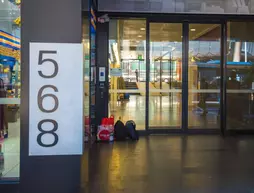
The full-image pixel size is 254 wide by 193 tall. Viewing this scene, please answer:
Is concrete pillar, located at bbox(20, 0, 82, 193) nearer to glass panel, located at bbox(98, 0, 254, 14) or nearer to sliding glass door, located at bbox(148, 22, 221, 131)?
glass panel, located at bbox(98, 0, 254, 14)

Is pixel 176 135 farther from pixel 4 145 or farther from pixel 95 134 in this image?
pixel 4 145

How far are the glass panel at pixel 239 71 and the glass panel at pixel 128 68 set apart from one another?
77.1 inches

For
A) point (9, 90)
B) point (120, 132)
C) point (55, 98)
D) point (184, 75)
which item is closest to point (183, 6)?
point (184, 75)

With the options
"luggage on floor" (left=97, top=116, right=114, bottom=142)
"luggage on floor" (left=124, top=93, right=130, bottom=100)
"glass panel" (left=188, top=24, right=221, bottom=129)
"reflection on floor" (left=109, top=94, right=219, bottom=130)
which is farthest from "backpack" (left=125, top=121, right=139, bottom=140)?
"glass panel" (left=188, top=24, right=221, bottom=129)

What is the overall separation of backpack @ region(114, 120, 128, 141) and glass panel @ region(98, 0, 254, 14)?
7.94ft

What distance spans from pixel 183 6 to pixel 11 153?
484cm

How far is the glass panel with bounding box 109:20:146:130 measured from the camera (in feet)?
22.9

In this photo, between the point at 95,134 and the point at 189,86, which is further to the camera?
the point at 189,86

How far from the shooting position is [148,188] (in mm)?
3625

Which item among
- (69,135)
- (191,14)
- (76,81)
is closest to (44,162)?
(69,135)

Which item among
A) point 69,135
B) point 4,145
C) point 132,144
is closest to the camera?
A: point 69,135

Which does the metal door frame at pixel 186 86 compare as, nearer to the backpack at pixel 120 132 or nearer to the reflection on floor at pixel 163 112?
the reflection on floor at pixel 163 112

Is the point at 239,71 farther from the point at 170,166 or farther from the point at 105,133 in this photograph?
the point at 170,166

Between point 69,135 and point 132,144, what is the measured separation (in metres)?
3.28
